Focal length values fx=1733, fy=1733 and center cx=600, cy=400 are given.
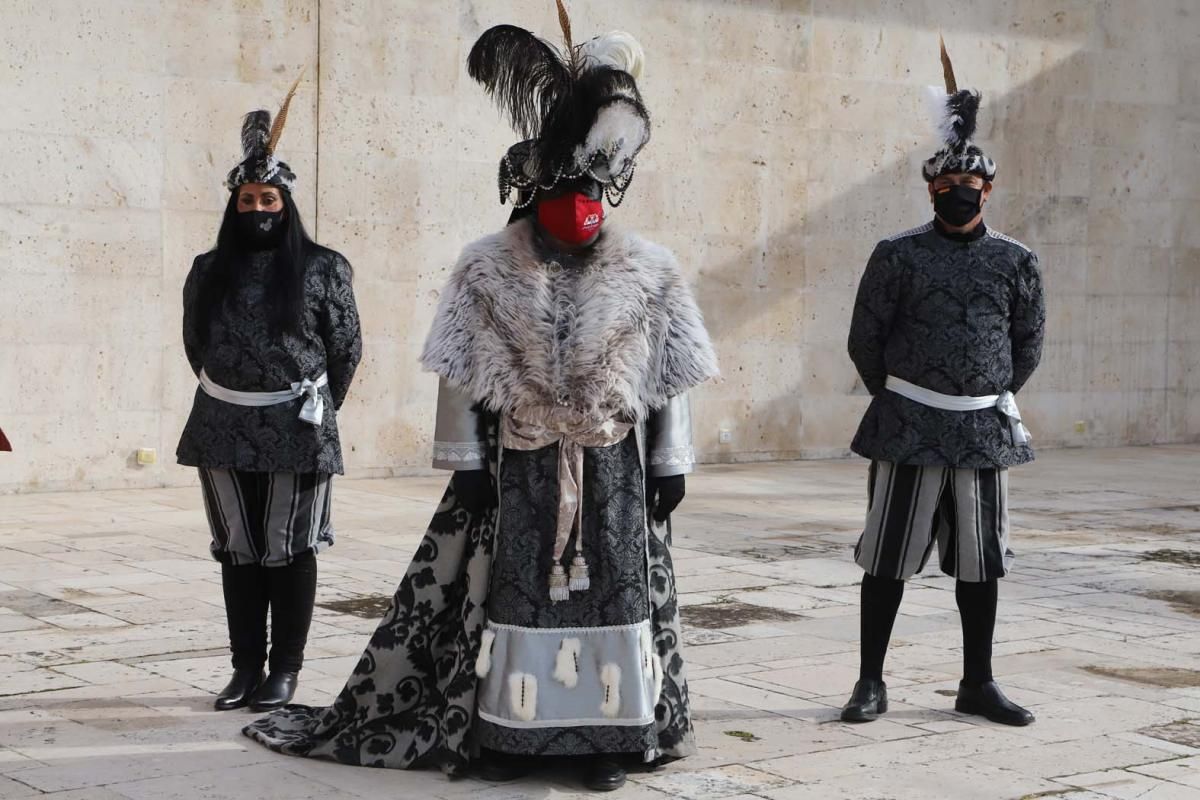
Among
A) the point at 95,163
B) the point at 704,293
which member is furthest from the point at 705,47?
the point at 95,163

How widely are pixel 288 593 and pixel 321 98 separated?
6369 mm

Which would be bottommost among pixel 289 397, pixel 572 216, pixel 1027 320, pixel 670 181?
pixel 289 397

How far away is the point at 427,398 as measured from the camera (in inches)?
458

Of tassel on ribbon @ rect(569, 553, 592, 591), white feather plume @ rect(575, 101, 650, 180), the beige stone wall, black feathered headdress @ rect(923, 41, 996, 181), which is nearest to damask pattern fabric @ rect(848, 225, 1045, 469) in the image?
black feathered headdress @ rect(923, 41, 996, 181)

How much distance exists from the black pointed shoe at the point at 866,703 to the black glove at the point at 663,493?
949 mm

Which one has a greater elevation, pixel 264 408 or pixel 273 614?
pixel 264 408

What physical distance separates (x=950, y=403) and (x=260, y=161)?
2.19 metres

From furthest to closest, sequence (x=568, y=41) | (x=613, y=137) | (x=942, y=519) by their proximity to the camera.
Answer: (x=942, y=519) → (x=568, y=41) → (x=613, y=137)

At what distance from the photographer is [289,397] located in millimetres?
5172

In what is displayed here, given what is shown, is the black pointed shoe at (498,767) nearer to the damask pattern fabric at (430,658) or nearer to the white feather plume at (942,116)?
the damask pattern fabric at (430,658)

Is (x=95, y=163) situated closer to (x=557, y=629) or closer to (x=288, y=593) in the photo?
(x=288, y=593)

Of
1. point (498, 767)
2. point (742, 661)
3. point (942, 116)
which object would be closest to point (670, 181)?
point (742, 661)

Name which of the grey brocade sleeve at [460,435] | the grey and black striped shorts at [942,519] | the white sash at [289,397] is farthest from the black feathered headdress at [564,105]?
the grey and black striped shorts at [942,519]

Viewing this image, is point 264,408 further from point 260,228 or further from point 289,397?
point 260,228
